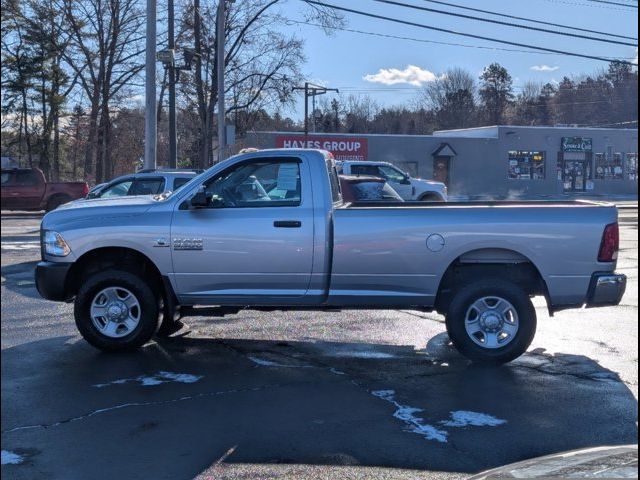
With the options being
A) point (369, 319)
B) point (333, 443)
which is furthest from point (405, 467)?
point (369, 319)

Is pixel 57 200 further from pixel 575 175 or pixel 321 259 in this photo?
pixel 575 175

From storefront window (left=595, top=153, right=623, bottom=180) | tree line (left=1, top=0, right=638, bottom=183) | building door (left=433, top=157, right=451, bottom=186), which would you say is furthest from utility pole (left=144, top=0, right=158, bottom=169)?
storefront window (left=595, top=153, right=623, bottom=180)

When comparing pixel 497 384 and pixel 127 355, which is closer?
pixel 497 384

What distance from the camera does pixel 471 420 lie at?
5.73 metres

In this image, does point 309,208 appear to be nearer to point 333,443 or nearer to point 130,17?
point 333,443

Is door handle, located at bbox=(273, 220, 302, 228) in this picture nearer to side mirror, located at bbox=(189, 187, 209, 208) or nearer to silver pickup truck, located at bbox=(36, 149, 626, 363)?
silver pickup truck, located at bbox=(36, 149, 626, 363)

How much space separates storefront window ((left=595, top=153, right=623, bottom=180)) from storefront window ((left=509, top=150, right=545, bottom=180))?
4.13 m

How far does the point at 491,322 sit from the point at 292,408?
2463 mm

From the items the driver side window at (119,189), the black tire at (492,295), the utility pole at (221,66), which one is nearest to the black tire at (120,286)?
the black tire at (492,295)

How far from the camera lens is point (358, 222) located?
741cm

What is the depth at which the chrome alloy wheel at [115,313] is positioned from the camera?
7.62m

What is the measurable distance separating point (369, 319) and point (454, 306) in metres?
2.41

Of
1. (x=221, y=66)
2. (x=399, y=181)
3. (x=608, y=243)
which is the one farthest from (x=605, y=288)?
(x=221, y=66)

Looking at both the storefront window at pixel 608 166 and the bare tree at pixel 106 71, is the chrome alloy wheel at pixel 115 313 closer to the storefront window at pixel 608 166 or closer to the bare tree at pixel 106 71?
the bare tree at pixel 106 71
